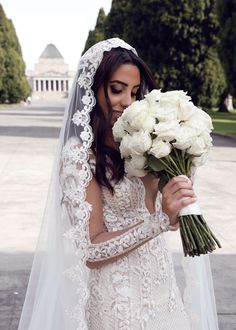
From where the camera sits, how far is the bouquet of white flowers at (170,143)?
1.77 meters

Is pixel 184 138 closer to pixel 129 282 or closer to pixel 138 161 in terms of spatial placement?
pixel 138 161

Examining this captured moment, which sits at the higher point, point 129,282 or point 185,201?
point 185,201

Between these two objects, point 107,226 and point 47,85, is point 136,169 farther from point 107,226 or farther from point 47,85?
point 47,85

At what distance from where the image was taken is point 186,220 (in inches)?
68.8

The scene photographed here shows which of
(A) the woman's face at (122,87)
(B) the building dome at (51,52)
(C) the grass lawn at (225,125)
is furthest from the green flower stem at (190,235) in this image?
(B) the building dome at (51,52)

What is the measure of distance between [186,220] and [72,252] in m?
0.44

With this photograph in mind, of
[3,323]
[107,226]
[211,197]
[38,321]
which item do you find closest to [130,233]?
[107,226]

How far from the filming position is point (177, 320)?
6.51 ft

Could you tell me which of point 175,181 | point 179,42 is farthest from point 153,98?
point 179,42

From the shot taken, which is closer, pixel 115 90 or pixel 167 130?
pixel 167 130

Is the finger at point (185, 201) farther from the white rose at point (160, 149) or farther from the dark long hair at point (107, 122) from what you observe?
the dark long hair at point (107, 122)

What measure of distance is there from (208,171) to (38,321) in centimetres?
1028

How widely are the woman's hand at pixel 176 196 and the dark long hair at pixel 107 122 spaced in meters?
0.23

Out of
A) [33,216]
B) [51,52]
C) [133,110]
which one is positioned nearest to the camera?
[133,110]
